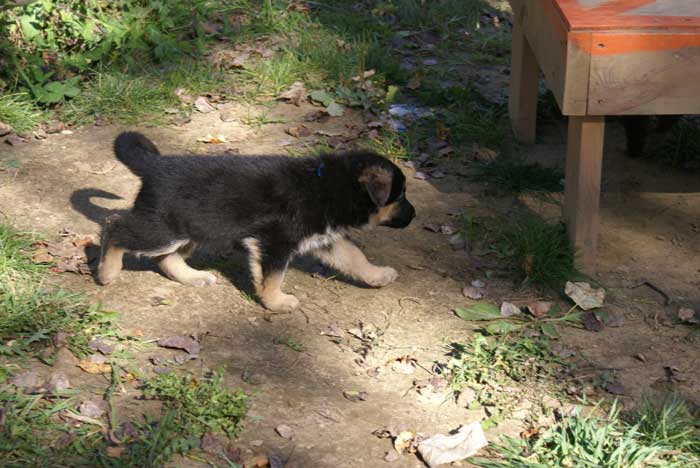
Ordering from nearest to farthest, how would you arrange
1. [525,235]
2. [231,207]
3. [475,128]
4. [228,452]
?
[228,452], [231,207], [525,235], [475,128]

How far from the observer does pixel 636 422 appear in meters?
4.12

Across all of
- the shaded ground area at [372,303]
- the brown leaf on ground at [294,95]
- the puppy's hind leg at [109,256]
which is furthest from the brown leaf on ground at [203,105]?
the puppy's hind leg at [109,256]

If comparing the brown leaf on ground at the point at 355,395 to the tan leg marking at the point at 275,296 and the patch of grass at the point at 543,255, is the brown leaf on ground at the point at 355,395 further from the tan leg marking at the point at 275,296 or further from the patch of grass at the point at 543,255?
the patch of grass at the point at 543,255

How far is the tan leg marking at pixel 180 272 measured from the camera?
5246 mm

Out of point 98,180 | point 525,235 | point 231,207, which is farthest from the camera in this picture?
point 98,180

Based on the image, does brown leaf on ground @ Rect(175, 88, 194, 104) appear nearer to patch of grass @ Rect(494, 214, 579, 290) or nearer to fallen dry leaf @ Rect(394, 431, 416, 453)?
patch of grass @ Rect(494, 214, 579, 290)

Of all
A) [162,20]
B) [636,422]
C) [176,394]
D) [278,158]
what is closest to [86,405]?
[176,394]

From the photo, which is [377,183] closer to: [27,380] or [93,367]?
[93,367]

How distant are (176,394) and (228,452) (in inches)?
16.4

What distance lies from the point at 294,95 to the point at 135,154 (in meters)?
2.64

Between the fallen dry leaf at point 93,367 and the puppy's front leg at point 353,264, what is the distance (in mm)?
1377

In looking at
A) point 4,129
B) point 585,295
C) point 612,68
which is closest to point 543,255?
point 585,295

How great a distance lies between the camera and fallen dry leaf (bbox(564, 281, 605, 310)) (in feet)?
16.7

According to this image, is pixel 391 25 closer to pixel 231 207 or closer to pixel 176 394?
pixel 231 207
